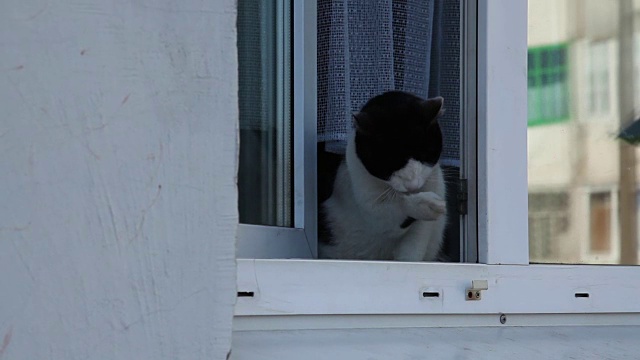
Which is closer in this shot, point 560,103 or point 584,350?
point 584,350

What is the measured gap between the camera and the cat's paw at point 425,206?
201 centimetres

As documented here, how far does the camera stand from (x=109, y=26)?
1149 mm

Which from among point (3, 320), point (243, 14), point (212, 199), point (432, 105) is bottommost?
point (3, 320)

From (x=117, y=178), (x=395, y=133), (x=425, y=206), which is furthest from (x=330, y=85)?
(x=117, y=178)

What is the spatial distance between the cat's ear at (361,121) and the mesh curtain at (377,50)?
1.0 inches

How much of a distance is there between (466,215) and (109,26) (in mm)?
942

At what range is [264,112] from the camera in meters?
1.90

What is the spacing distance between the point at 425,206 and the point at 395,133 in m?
0.24

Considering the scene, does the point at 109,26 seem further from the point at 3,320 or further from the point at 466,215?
the point at 466,215

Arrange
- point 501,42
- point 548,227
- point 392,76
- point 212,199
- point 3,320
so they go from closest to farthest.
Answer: point 3,320 < point 212,199 < point 501,42 < point 548,227 < point 392,76

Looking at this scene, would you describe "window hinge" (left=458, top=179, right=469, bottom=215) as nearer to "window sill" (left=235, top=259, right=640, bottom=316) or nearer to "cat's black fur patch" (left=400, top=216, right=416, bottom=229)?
"window sill" (left=235, top=259, right=640, bottom=316)

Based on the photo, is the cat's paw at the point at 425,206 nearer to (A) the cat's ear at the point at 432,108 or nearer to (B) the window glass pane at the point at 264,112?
(A) the cat's ear at the point at 432,108

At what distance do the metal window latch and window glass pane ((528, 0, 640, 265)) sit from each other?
222mm

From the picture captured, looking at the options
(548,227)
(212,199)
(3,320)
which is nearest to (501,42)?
(548,227)
